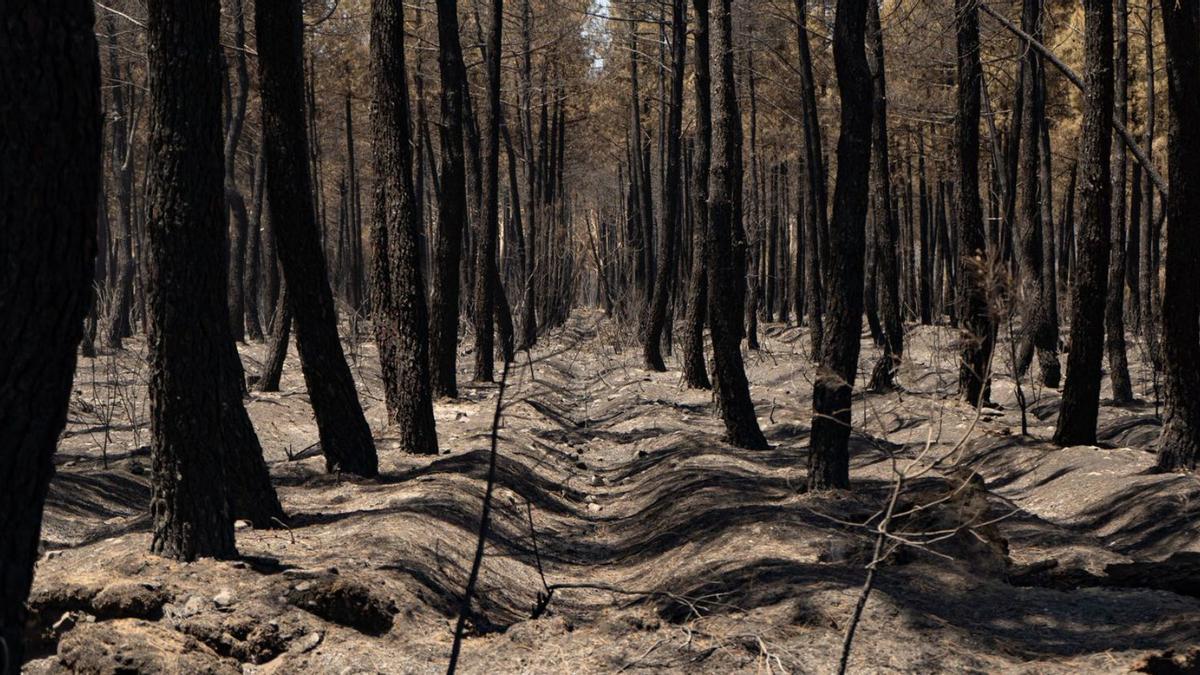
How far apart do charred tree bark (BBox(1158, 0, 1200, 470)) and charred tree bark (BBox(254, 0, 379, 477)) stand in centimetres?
678

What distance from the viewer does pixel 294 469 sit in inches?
374

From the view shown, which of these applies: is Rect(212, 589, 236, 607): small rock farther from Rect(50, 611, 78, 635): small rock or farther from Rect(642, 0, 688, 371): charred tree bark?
Rect(642, 0, 688, 371): charred tree bark

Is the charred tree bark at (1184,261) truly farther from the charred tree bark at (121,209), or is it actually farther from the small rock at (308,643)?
the charred tree bark at (121,209)

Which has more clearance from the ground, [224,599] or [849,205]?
[849,205]

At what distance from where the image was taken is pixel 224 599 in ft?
17.4

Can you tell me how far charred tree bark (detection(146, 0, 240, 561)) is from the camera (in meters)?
5.72

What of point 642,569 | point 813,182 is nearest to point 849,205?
→ point 642,569

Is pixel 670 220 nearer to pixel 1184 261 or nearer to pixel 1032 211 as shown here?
pixel 1032 211

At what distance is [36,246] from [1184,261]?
9.26 metres

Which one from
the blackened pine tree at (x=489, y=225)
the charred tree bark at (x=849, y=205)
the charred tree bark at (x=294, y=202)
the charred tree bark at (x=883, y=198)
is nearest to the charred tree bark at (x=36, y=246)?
the charred tree bark at (x=294, y=202)

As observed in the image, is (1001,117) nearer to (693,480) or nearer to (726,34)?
(726,34)

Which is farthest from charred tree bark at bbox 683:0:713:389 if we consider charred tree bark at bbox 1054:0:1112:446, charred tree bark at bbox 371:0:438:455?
charred tree bark at bbox 1054:0:1112:446

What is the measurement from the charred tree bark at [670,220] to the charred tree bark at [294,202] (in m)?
12.0

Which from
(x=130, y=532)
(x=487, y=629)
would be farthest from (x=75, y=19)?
(x=130, y=532)
